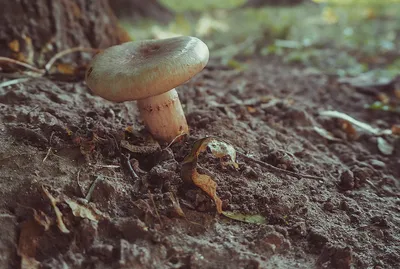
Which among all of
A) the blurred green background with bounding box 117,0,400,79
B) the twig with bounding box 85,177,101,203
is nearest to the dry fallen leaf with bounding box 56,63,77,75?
the twig with bounding box 85,177,101,203

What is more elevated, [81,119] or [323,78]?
[81,119]

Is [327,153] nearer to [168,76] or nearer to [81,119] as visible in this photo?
[168,76]

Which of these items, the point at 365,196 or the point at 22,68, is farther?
the point at 22,68

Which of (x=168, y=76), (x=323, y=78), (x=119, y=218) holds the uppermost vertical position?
(x=168, y=76)

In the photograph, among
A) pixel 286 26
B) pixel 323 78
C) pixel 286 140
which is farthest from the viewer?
pixel 286 26

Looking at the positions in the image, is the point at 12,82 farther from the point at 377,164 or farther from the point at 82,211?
the point at 377,164

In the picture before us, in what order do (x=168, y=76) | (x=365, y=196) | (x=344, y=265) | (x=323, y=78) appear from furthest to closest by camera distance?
(x=323, y=78)
(x=365, y=196)
(x=168, y=76)
(x=344, y=265)

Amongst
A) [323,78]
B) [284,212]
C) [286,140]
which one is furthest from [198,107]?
[323,78]

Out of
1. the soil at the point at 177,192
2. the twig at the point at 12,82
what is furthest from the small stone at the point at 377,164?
the twig at the point at 12,82
